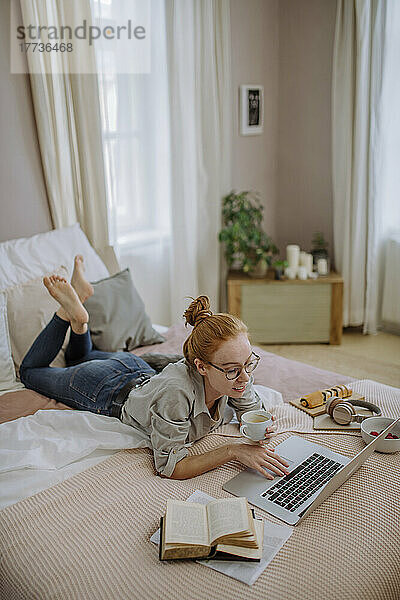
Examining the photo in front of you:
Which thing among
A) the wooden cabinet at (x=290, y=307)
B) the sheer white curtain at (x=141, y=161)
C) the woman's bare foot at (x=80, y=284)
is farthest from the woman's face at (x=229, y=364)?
the wooden cabinet at (x=290, y=307)

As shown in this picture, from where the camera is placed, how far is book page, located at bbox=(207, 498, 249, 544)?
1271 mm

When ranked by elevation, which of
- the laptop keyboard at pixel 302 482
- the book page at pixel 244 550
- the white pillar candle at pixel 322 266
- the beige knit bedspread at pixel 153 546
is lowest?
the beige knit bedspread at pixel 153 546

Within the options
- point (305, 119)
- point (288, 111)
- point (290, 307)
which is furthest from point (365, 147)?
→ point (290, 307)

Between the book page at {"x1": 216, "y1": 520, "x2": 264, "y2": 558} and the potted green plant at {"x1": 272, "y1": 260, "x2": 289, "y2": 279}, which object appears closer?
the book page at {"x1": 216, "y1": 520, "x2": 264, "y2": 558}

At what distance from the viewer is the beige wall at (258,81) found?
147 inches

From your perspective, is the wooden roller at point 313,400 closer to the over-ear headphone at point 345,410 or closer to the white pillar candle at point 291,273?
the over-ear headphone at point 345,410

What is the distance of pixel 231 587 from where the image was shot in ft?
3.94

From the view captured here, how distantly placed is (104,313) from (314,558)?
1.44 m

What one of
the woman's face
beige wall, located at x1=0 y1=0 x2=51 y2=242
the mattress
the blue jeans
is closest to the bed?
the mattress

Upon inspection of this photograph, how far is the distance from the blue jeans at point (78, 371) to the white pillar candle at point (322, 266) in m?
1.88

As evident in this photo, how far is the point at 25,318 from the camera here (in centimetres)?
232

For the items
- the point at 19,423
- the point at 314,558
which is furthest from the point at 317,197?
the point at 314,558

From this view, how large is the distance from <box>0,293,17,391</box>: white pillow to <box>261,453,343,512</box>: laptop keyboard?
3.87 ft

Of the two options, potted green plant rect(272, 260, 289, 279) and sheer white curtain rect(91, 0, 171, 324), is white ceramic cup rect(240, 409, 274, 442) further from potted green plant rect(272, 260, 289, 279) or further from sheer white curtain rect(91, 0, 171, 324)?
potted green plant rect(272, 260, 289, 279)
